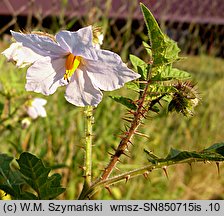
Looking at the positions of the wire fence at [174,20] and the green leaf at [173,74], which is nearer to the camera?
the green leaf at [173,74]

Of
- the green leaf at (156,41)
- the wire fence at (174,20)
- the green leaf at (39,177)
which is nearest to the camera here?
the green leaf at (156,41)

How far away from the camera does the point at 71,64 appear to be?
Answer: 3.39ft

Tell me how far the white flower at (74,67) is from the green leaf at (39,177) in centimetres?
14

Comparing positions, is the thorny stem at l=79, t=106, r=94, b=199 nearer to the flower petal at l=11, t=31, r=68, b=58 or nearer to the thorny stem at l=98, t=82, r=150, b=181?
the thorny stem at l=98, t=82, r=150, b=181

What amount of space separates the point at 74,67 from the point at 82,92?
0.06m

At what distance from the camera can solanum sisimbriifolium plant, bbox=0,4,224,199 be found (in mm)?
923

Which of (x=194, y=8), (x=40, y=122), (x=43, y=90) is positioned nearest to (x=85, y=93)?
(x=43, y=90)

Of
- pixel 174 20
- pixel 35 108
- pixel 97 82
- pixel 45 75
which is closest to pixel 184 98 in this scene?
pixel 97 82

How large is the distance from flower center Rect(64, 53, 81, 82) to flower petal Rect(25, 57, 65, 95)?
21mm

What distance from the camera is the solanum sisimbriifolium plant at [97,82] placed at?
3.03 ft

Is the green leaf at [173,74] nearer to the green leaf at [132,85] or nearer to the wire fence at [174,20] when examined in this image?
the green leaf at [132,85]

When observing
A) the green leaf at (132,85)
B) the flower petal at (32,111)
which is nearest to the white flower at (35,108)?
the flower petal at (32,111)

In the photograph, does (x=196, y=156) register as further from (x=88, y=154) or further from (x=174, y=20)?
(x=174, y=20)

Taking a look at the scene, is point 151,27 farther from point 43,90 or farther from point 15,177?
point 15,177
